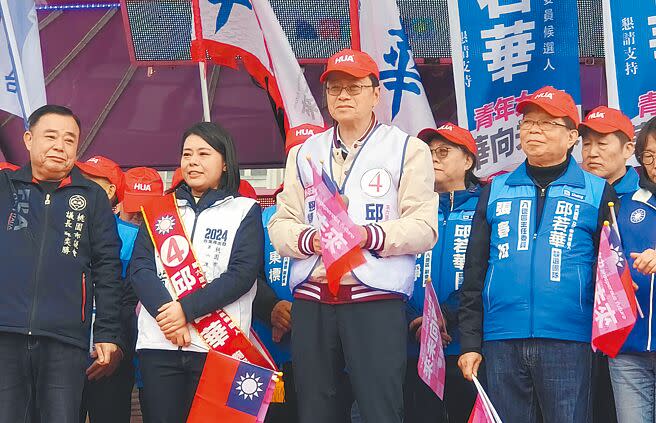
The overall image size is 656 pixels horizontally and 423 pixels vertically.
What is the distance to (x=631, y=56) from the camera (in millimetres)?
5809

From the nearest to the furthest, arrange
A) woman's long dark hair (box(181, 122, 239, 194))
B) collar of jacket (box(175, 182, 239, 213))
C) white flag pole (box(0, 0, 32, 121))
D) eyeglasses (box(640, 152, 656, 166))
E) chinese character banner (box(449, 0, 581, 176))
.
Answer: eyeglasses (box(640, 152, 656, 166)) → collar of jacket (box(175, 182, 239, 213)) → woman's long dark hair (box(181, 122, 239, 194)) → chinese character banner (box(449, 0, 581, 176)) → white flag pole (box(0, 0, 32, 121))

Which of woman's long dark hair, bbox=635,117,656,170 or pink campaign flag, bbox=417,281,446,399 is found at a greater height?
woman's long dark hair, bbox=635,117,656,170

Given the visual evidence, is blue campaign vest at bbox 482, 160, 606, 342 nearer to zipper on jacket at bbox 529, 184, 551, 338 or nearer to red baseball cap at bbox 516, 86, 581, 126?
zipper on jacket at bbox 529, 184, 551, 338

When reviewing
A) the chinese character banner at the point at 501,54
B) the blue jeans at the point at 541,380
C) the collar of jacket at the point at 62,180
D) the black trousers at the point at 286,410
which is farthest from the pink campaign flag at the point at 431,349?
the chinese character banner at the point at 501,54

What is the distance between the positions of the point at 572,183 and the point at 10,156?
5.73 meters

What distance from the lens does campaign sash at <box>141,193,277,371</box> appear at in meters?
4.25

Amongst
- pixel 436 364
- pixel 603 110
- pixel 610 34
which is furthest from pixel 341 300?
pixel 610 34

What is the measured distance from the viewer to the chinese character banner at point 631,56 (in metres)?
5.73

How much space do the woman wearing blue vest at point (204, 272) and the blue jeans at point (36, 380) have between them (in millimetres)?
351

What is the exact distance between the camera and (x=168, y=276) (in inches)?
169

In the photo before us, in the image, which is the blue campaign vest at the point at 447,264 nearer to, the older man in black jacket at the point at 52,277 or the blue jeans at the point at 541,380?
the blue jeans at the point at 541,380

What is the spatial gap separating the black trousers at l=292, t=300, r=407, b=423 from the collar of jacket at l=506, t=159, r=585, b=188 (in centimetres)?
80

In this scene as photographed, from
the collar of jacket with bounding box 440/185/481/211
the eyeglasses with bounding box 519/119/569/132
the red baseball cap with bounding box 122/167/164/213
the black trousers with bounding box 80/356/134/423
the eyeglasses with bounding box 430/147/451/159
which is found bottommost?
the black trousers with bounding box 80/356/134/423

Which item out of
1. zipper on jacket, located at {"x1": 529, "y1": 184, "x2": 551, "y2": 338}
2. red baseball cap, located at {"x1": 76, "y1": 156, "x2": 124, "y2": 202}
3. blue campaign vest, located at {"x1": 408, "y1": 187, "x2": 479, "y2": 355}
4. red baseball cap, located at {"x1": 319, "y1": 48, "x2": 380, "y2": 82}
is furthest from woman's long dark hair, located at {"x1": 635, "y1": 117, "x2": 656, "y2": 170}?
red baseball cap, located at {"x1": 76, "y1": 156, "x2": 124, "y2": 202}
